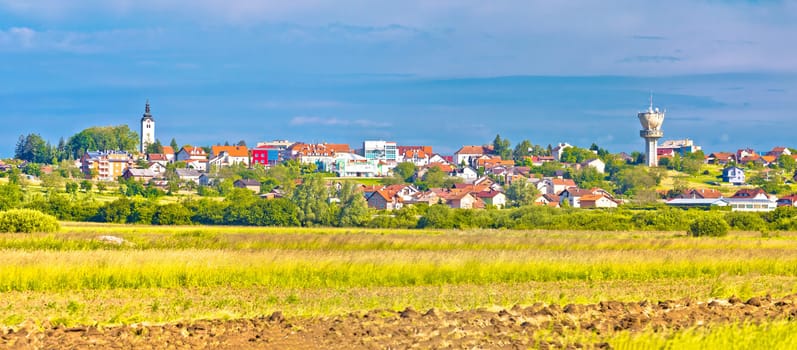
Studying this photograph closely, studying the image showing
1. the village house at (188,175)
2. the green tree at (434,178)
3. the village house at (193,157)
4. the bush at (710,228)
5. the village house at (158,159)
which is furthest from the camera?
the village house at (193,157)

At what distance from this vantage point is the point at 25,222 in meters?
43.6

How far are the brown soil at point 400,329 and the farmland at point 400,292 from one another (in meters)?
0.05

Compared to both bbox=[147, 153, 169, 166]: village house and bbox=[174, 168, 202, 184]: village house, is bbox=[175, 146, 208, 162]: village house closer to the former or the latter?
bbox=[147, 153, 169, 166]: village house

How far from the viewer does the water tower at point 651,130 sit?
159 metres

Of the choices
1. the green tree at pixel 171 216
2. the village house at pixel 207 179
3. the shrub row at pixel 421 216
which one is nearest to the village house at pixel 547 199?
the shrub row at pixel 421 216

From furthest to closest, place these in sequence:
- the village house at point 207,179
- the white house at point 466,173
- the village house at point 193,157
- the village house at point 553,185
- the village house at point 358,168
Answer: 1. the village house at point 193,157
2. the white house at point 466,173
3. the village house at point 358,168
4. the village house at point 207,179
5. the village house at point 553,185

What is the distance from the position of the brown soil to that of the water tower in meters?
146

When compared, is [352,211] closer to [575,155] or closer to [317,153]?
[317,153]

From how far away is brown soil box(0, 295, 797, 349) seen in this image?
1339 cm

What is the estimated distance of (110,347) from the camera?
13.0 metres

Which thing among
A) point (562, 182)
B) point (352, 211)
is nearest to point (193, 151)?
point (562, 182)

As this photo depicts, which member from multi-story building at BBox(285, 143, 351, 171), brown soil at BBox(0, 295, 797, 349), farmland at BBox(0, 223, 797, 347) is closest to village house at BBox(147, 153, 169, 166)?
multi-story building at BBox(285, 143, 351, 171)

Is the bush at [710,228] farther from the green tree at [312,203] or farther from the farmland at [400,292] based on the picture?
the green tree at [312,203]

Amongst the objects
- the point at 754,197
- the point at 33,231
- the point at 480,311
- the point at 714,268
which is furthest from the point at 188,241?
the point at 754,197
